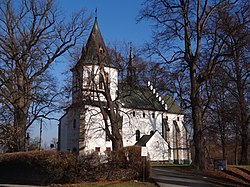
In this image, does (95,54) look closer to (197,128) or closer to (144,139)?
(197,128)

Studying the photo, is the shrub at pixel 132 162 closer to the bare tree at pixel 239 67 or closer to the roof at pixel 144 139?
the bare tree at pixel 239 67

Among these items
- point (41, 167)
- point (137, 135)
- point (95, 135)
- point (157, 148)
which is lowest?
point (41, 167)

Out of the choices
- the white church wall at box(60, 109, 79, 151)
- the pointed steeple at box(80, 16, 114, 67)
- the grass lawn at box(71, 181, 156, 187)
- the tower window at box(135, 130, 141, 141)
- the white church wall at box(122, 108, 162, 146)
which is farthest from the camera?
the tower window at box(135, 130, 141, 141)

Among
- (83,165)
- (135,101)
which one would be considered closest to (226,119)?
(83,165)

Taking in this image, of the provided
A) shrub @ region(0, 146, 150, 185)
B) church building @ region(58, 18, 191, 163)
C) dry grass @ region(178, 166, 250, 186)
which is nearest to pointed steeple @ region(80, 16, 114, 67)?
church building @ region(58, 18, 191, 163)

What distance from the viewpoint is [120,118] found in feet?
143

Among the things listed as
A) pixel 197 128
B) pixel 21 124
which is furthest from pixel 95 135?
pixel 197 128

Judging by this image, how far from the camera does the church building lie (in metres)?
33.5

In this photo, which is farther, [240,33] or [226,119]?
[226,119]

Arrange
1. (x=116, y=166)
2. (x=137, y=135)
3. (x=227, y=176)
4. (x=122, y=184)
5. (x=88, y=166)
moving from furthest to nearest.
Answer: (x=137, y=135) < (x=227, y=176) < (x=88, y=166) < (x=116, y=166) < (x=122, y=184)

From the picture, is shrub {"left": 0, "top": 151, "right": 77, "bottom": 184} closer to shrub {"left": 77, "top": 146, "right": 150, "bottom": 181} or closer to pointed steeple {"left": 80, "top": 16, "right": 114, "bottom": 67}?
shrub {"left": 77, "top": 146, "right": 150, "bottom": 181}

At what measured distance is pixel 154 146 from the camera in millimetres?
56438

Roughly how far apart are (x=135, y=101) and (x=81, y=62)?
30.9m

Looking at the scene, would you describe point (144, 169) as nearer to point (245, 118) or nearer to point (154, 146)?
point (245, 118)
